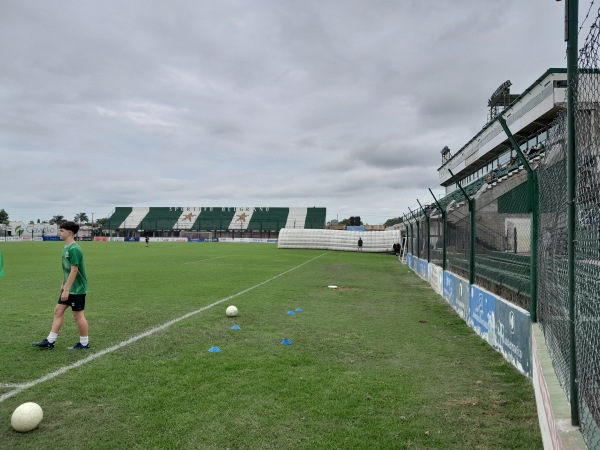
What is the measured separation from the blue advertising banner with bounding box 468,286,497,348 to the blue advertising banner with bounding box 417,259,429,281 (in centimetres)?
880

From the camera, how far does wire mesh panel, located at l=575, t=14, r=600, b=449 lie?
262cm

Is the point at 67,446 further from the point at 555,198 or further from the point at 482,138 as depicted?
the point at 482,138

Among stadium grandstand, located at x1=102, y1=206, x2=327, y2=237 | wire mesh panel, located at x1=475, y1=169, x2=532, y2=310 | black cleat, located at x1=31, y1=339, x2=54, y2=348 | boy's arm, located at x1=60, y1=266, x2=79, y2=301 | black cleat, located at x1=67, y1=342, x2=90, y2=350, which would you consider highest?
stadium grandstand, located at x1=102, y1=206, x2=327, y2=237

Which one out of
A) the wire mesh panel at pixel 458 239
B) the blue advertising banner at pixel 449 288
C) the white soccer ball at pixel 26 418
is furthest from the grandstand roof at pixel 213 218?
the white soccer ball at pixel 26 418

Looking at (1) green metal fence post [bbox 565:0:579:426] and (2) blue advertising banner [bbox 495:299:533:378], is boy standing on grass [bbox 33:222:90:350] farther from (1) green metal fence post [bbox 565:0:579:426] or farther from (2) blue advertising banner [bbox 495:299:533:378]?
(1) green metal fence post [bbox 565:0:579:426]

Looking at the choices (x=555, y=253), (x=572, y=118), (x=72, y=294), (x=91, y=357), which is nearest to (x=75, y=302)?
(x=72, y=294)

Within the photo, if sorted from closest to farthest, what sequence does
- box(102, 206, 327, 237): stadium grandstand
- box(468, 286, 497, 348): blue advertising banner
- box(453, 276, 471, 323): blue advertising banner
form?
box(468, 286, 497, 348): blue advertising banner → box(453, 276, 471, 323): blue advertising banner → box(102, 206, 327, 237): stadium grandstand

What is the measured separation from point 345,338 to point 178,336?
2.54 metres

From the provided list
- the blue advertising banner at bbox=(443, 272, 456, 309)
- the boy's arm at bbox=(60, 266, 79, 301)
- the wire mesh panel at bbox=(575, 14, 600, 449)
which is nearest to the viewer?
the wire mesh panel at bbox=(575, 14, 600, 449)

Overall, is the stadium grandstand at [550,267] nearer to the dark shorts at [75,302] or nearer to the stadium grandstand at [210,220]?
the dark shorts at [75,302]

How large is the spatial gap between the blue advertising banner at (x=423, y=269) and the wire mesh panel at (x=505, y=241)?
6885mm

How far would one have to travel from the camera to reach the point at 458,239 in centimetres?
1158

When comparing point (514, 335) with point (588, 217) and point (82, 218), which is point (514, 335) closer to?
point (588, 217)

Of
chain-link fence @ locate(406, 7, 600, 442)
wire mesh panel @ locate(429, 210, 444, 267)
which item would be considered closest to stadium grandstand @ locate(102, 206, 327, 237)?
wire mesh panel @ locate(429, 210, 444, 267)
